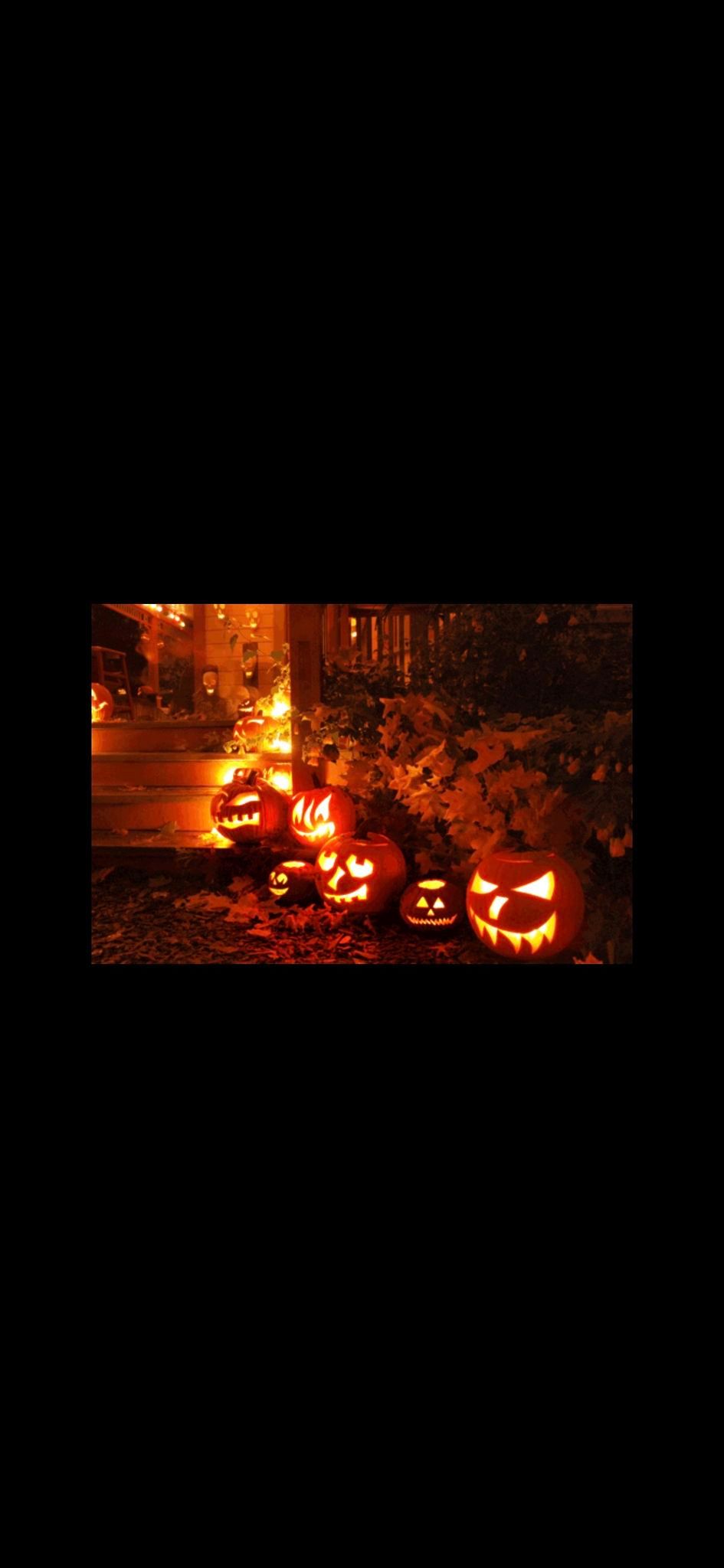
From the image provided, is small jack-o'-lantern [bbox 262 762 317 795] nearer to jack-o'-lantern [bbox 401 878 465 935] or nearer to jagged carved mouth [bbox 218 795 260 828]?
jagged carved mouth [bbox 218 795 260 828]

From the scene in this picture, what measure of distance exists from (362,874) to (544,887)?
96 cm

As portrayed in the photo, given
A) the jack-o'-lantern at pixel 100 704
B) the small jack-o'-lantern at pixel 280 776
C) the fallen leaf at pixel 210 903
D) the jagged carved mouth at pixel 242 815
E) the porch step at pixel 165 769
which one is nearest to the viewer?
the fallen leaf at pixel 210 903

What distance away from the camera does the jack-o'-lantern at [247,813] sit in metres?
4.03

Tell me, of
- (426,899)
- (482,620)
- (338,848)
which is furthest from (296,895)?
(482,620)

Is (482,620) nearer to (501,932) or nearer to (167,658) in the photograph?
(501,932)

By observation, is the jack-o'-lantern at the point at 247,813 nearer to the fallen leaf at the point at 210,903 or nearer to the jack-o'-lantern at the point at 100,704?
the fallen leaf at the point at 210,903

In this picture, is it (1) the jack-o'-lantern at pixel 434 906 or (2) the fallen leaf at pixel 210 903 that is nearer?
(1) the jack-o'-lantern at pixel 434 906

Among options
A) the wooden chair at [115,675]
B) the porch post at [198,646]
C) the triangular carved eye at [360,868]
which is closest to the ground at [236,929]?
the triangular carved eye at [360,868]

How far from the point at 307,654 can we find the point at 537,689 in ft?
4.68

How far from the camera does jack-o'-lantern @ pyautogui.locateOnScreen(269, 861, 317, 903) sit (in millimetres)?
3504

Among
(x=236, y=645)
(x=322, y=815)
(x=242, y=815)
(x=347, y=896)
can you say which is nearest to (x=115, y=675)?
(x=236, y=645)

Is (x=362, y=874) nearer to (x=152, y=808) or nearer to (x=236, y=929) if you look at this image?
(x=236, y=929)

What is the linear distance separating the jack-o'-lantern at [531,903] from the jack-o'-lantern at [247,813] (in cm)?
175

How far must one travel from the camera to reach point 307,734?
434 centimetres
